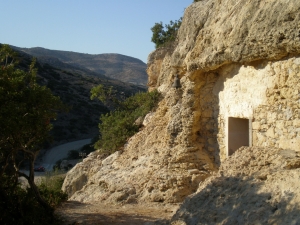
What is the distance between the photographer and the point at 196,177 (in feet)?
30.2

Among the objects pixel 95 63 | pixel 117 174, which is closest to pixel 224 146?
pixel 117 174

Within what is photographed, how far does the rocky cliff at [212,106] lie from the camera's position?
6508mm

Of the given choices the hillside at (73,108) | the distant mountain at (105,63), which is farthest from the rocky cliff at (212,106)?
the distant mountain at (105,63)

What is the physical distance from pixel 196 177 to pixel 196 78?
8.35 feet

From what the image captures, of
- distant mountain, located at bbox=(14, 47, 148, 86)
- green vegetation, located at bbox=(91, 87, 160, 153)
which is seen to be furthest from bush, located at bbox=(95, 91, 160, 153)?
distant mountain, located at bbox=(14, 47, 148, 86)

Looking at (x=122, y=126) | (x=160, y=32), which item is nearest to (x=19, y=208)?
(x=122, y=126)

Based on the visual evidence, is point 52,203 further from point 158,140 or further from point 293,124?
point 293,124

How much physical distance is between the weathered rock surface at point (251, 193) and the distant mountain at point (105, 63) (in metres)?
81.8

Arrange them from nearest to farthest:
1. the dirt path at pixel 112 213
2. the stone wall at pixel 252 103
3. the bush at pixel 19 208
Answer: the stone wall at pixel 252 103, the bush at pixel 19 208, the dirt path at pixel 112 213

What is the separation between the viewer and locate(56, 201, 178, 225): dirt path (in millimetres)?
8188

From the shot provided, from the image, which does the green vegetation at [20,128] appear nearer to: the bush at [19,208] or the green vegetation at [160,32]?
the bush at [19,208]

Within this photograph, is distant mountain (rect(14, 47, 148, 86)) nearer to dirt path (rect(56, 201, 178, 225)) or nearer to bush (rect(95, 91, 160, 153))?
bush (rect(95, 91, 160, 153))

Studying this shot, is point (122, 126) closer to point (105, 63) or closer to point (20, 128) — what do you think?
point (20, 128)

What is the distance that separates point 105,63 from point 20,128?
10243cm
